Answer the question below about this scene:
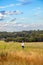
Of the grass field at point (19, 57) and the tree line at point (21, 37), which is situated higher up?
the grass field at point (19, 57)

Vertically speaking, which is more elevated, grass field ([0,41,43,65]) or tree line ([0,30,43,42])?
grass field ([0,41,43,65])

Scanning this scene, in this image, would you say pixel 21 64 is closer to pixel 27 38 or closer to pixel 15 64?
pixel 15 64

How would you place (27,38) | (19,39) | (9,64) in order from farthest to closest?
(27,38), (19,39), (9,64)

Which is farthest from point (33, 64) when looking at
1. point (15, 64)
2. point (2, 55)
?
point (2, 55)

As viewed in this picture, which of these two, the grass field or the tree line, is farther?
the tree line

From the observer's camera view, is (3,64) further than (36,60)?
No

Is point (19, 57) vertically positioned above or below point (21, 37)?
above

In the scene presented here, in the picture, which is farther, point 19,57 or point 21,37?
point 21,37

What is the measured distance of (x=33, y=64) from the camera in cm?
997

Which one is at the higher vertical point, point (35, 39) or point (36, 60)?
point (36, 60)

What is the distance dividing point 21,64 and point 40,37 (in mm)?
71166

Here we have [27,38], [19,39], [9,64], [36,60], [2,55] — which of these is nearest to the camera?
[9,64]

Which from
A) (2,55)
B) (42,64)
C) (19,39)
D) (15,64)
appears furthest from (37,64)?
(19,39)

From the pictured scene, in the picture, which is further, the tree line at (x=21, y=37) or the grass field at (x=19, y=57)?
the tree line at (x=21, y=37)
